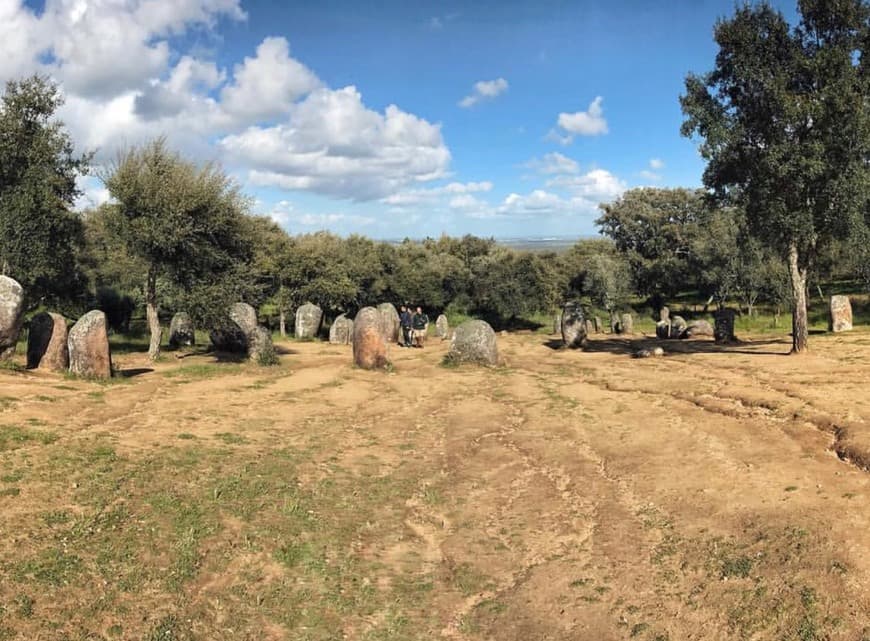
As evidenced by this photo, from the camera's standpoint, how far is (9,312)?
58.7 feet

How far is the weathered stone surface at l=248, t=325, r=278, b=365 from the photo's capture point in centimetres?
2536

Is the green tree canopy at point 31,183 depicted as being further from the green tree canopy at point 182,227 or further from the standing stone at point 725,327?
the standing stone at point 725,327

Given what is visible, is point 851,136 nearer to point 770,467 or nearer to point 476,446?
point 770,467

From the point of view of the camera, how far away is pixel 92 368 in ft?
61.7

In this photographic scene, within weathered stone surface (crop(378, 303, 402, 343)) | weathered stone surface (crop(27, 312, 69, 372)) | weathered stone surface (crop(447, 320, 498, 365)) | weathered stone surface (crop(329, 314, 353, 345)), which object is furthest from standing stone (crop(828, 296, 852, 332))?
weathered stone surface (crop(27, 312, 69, 372))

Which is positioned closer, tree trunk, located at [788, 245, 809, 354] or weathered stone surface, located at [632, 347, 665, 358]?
tree trunk, located at [788, 245, 809, 354]

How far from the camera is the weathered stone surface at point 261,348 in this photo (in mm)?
25359

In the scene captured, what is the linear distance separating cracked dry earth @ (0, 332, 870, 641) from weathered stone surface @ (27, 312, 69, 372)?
2031mm

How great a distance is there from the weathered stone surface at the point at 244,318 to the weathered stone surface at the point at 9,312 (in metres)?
9.61

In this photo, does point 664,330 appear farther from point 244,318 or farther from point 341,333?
point 244,318

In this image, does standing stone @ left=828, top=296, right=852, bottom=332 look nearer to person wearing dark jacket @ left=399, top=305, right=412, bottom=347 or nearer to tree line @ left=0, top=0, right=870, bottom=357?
tree line @ left=0, top=0, right=870, bottom=357

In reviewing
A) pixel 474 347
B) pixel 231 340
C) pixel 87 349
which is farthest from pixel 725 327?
pixel 87 349

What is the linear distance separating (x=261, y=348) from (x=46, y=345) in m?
8.74

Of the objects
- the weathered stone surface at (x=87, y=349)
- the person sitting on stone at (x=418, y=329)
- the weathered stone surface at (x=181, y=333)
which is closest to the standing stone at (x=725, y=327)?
the person sitting on stone at (x=418, y=329)
